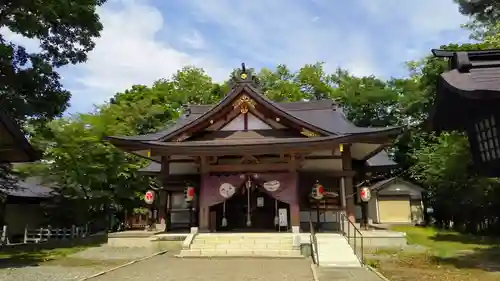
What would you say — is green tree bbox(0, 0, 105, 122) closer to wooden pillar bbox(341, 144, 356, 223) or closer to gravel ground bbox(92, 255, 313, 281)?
gravel ground bbox(92, 255, 313, 281)

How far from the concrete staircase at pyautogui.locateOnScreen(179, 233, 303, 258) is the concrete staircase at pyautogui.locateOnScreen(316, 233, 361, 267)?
963 mm

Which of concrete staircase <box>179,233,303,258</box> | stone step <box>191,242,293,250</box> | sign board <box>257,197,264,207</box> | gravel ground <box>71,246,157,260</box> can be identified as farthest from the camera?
sign board <box>257,197,264,207</box>

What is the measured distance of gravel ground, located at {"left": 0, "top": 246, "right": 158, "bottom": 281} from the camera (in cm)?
1014

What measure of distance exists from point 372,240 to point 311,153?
4451 mm

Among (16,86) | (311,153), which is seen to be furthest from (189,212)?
(16,86)

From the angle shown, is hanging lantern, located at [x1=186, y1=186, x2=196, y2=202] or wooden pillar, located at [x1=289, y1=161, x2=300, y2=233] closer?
wooden pillar, located at [x1=289, y1=161, x2=300, y2=233]

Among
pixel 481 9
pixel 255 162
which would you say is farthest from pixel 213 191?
pixel 481 9

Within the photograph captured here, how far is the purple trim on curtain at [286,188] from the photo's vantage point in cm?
1666

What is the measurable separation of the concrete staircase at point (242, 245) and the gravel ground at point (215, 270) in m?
0.81

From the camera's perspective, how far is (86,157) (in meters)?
22.1

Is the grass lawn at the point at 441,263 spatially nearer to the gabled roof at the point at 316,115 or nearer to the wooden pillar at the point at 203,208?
the gabled roof at the point at 316,115

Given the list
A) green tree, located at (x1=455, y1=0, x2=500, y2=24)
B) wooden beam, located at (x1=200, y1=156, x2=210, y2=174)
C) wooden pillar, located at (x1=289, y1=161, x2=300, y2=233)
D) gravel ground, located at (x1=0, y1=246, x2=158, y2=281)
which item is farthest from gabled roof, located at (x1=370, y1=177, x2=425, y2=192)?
gravel ground, located at (x1=0, y1=246, x2=158, y2=281)

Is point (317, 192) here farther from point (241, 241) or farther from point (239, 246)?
point (239, 246)

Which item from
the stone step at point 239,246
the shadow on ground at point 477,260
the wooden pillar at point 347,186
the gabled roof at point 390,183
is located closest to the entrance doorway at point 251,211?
the wooden pillar at point 347,186
